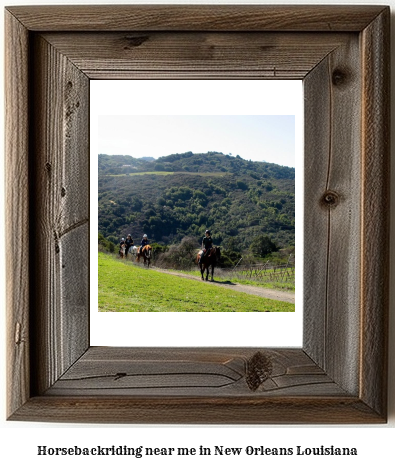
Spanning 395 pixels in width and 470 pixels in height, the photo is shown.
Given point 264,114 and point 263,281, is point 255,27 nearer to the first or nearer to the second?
point 264,114

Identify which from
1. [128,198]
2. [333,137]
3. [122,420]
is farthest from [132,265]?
[333,137]

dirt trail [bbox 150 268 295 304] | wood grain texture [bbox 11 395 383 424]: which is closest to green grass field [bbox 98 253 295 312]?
dirt trail [bbox 150 268 295 304]

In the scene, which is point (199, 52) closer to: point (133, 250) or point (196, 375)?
point (133, 250)

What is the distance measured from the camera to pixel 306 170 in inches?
25.0

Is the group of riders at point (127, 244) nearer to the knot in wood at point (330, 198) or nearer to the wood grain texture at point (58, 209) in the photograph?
the wood grain texture at point (58, 209)

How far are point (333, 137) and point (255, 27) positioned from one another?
6.6 inches

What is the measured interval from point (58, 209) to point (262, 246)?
0.88 ft

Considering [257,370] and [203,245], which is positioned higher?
[203,245]

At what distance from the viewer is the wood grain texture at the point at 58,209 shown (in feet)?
2.08

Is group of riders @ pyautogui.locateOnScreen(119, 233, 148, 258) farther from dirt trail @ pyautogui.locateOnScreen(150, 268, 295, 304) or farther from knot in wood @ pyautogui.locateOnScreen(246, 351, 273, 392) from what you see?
knot in wood @ pyautogui.locateOnScreen(246, 351, 273, 392)

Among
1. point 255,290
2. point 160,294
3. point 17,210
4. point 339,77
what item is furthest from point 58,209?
point 339,77

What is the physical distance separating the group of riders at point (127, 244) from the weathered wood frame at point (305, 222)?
0.17 feet

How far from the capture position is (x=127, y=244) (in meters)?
0.65
